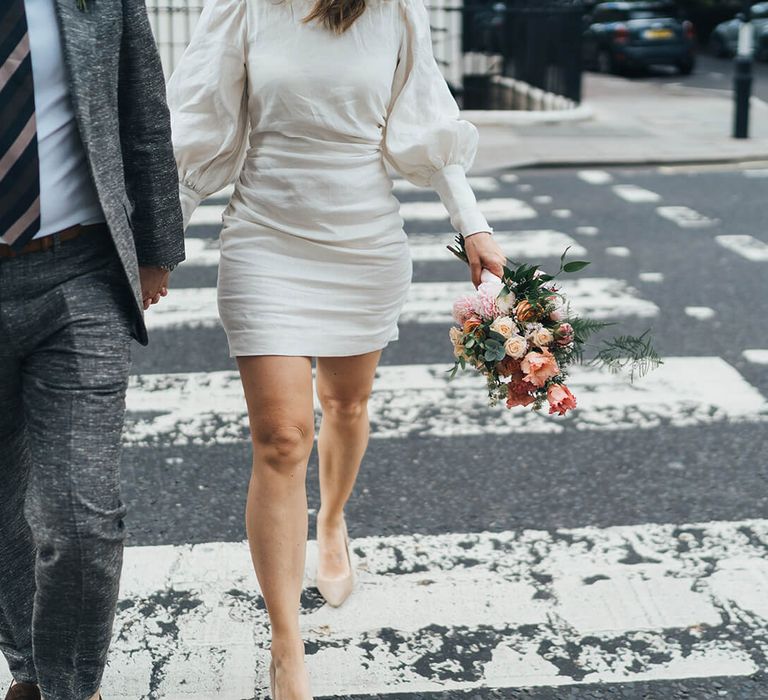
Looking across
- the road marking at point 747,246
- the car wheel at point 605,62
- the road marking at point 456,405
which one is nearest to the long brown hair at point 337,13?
the road marking at point 456,405

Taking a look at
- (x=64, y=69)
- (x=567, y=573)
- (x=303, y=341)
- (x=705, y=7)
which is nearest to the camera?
(x=64, y=69)

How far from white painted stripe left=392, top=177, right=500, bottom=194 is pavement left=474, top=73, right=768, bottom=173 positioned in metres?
0.52

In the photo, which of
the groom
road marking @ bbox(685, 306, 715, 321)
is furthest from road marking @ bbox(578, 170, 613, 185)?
the groom

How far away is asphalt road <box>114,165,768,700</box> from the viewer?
3994 millimetres

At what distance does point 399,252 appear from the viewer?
3135 millimetres

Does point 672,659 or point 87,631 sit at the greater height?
point 87,631

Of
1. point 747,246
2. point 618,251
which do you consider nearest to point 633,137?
point 747,246

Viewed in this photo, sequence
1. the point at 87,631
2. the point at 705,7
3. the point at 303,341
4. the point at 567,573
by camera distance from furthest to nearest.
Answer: the point at 705,7, the point at 567,573, the point at 303,341, the point at 87,631

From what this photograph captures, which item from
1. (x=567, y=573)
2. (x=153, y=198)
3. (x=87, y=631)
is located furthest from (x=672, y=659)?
(x=153, y=198)

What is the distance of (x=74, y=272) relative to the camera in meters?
2.34

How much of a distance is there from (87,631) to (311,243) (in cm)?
107

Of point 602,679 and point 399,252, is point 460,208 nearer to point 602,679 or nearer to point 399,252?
point 399,252

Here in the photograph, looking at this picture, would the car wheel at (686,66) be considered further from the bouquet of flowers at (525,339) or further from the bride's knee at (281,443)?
the bride's knee at (281,443)

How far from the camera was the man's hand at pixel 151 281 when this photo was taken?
264cm
